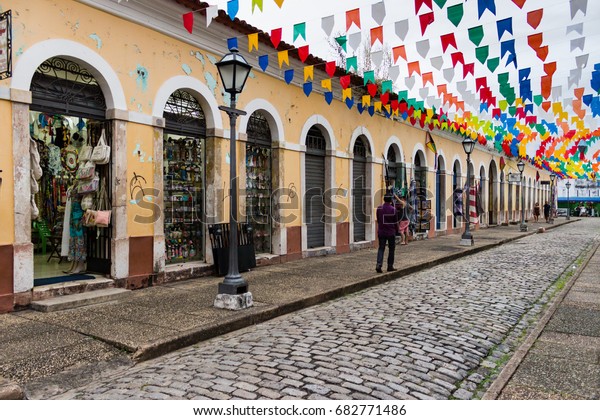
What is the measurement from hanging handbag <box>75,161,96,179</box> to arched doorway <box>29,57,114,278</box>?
0.06 meters

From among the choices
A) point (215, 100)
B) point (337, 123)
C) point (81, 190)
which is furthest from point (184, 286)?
point (337, 123)

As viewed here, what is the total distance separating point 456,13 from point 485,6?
1.38 feet

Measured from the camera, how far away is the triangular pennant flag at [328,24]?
7930 millimetres

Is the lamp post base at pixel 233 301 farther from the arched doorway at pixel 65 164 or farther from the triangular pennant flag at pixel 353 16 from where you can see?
the triangular pennant flag at pixel 353 16

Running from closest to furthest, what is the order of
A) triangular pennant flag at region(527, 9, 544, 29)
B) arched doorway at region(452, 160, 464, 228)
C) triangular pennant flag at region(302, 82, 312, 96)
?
1. triangular pennant flag at region(527, 9, 544, 29)
2. triangular pennant flag at region(302, 82, 312, 96)
3. arched doorway at region(452, 160, 464, 228)

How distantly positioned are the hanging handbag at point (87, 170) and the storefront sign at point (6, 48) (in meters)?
2.05

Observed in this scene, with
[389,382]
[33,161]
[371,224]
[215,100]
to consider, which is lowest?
[389,382]

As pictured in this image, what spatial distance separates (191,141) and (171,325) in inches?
188

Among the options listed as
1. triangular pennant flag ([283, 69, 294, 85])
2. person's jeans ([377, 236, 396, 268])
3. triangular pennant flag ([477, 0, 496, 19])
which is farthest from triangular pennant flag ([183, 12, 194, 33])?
person's jeans ([377, 236, 396, 268])

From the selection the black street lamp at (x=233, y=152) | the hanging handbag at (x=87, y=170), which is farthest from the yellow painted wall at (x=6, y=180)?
the black street lamp at (x=233, y=152)

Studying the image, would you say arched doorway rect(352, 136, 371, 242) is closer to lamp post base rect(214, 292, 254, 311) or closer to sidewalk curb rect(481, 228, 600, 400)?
sidewalk curb rect(481, 228, 600, 400)

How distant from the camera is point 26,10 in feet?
21.9

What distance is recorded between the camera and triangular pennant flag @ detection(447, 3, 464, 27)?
6844 millimetres

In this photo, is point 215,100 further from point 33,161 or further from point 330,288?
point 330,288
